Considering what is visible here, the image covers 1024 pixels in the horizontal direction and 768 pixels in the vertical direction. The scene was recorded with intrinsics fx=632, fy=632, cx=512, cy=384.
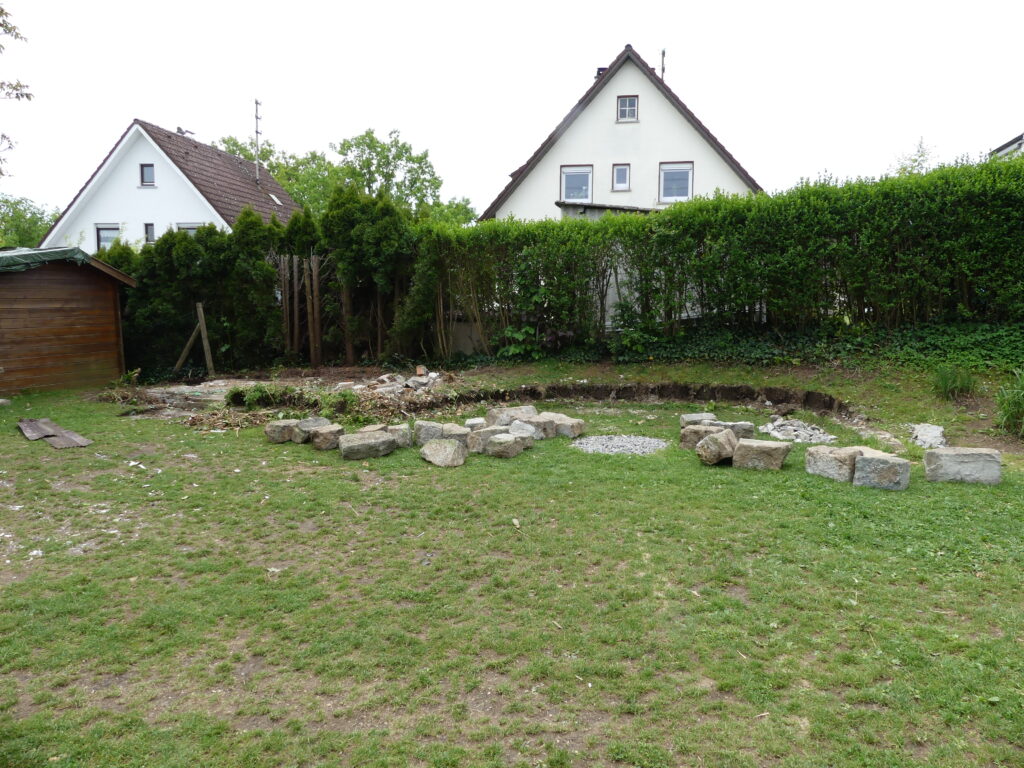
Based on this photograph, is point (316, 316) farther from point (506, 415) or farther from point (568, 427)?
point (568, 427)

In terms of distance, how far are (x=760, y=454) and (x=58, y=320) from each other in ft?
40.7

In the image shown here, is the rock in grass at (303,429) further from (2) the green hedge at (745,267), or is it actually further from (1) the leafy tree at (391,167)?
(1) the leafy tree at (391,167)

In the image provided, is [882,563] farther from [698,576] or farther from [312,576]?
[312,576]

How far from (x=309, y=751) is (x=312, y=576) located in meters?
1.71

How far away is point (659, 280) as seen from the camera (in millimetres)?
12039

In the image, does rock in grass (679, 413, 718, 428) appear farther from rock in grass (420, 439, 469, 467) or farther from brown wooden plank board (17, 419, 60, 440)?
brown wooden plank board (17, 419, 60, 440)

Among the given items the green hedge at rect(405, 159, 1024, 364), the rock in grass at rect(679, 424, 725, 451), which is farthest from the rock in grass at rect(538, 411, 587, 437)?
the green hedge at rect(405, 159, 1024, 364)

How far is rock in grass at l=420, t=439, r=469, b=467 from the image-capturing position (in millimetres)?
6777

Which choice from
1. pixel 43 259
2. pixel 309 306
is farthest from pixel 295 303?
pixel 43 259

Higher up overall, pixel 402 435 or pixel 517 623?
pixel 402 435

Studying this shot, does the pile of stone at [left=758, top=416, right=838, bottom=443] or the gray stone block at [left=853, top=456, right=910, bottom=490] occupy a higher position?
the gray stone block at [left=853, top=456, right=910, bottom=490]

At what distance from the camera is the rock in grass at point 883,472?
543 cm

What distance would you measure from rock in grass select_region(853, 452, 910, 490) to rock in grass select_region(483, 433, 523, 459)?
3.36 meters

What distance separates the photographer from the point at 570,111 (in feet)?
64.2
